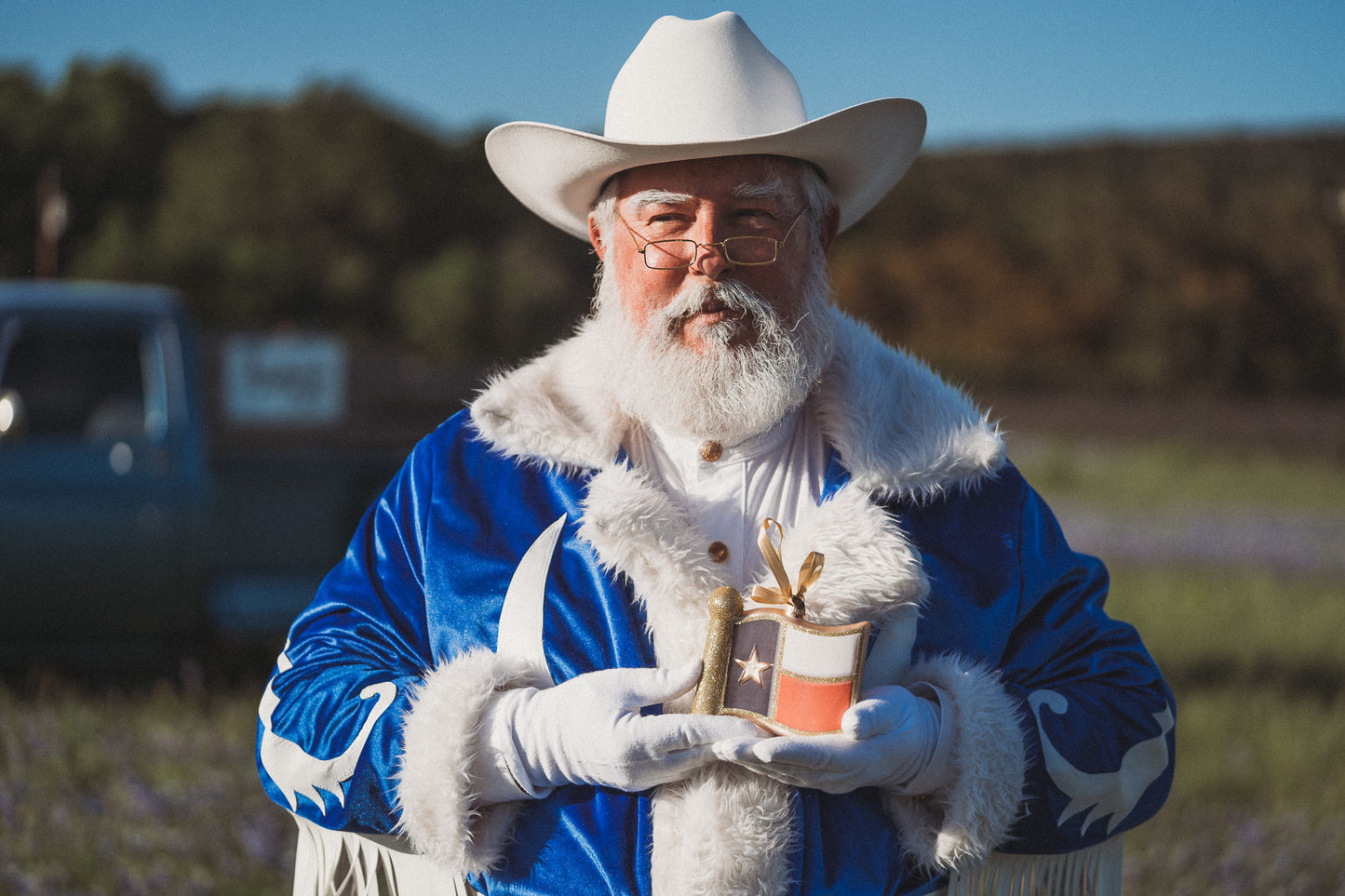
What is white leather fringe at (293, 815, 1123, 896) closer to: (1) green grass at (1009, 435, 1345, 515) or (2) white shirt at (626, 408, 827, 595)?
(2) white shirt at (626, 408, 827, 595)

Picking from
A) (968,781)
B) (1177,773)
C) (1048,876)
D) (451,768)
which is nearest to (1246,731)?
(1177,773)

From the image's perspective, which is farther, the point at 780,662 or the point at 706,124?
the point at 706,124

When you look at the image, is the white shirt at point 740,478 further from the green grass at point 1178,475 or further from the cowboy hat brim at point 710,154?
the green grass at point 1178,475

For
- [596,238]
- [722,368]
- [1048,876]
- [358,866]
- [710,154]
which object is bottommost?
[358,866]

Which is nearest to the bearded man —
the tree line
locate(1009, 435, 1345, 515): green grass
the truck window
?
the truck window

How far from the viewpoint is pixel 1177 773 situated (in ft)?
13.9

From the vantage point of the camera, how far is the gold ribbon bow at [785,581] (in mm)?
1378

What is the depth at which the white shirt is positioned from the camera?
163 centimetres

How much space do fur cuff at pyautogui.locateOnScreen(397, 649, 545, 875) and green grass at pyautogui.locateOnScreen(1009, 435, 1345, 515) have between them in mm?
10590

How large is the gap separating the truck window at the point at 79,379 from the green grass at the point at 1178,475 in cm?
888

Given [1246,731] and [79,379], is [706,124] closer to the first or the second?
[1246,731]

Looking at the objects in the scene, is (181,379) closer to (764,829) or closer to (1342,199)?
(764,829)

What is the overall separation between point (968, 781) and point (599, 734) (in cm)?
50

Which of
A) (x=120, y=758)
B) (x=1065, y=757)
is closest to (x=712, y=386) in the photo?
(x=1065, y=757)
